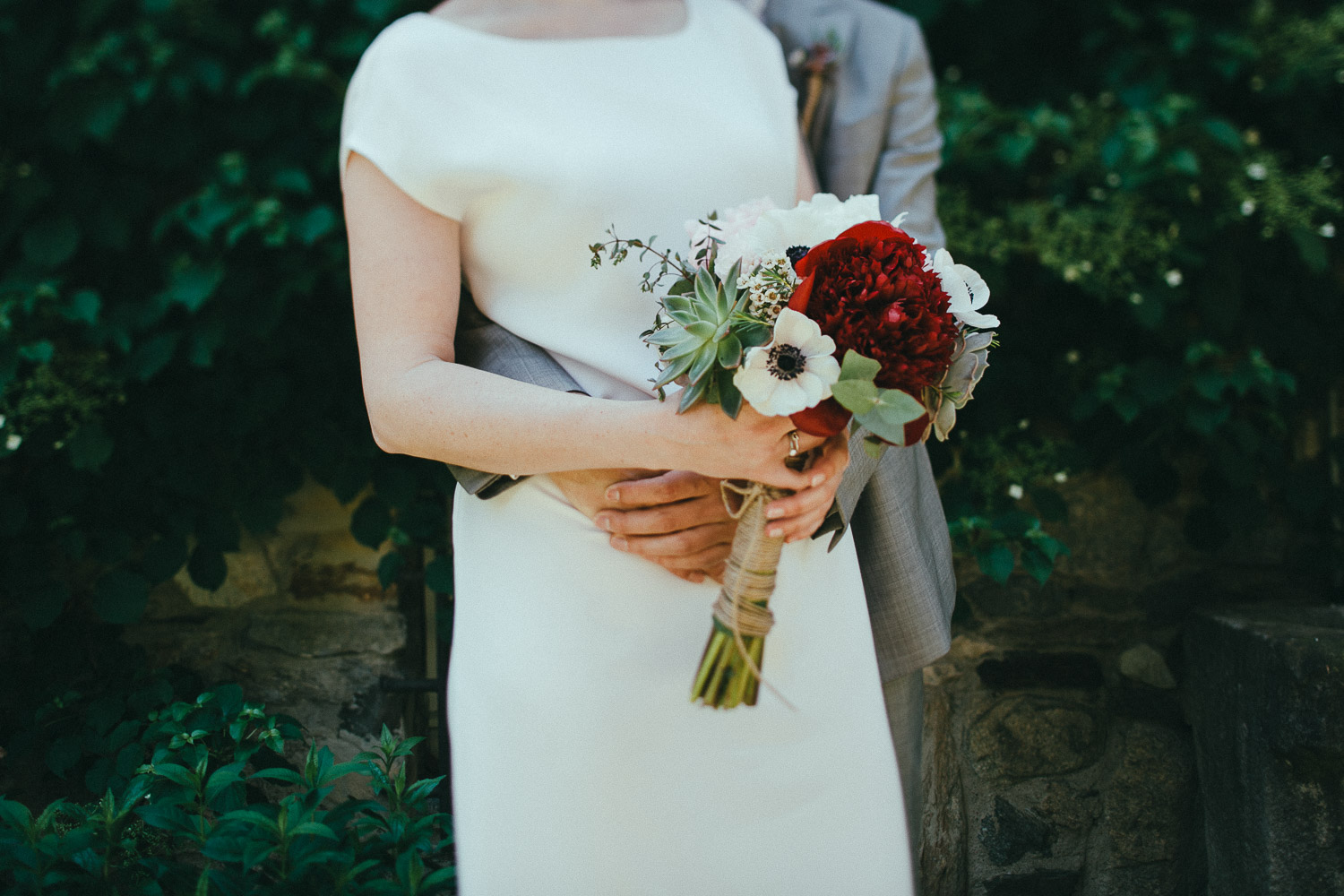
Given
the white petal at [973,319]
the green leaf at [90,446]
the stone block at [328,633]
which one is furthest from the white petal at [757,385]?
the green leaf at [90,446]

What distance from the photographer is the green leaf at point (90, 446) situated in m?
Result: 2.00

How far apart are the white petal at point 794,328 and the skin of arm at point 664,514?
29 cm

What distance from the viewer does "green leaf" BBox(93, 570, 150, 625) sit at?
2031 millimetres

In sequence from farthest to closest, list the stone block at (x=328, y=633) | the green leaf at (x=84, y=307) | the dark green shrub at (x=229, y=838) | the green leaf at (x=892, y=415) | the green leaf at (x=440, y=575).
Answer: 1. the stone block at (x=328, y=633)
2. the green leaf at (x=440, y=575)
3. the green leaf at (x=84, y=307)
4. the dark green shrub at (x=229, y=838)
5. the green leaf at (x=892, y=415)

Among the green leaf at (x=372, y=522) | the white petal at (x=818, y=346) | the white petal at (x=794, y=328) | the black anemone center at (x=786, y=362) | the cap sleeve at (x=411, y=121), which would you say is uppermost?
the cap sleeve at (x=411, y=121)

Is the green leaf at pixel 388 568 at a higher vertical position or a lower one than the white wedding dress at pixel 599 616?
lower

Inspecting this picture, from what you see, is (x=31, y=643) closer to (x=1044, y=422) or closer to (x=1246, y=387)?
(x=1044, y=422)

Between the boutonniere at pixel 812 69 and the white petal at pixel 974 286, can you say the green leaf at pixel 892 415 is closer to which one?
the white petal at pixel 974 286

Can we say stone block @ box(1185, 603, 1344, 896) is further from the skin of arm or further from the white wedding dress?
the skin of arm

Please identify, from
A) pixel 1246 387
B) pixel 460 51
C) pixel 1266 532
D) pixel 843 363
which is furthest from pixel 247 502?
pixel 1266 532

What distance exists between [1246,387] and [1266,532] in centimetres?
47

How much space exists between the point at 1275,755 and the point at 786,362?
151 cm

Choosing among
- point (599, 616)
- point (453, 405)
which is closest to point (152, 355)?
point (453, 405)

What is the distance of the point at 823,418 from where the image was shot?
1001mm
